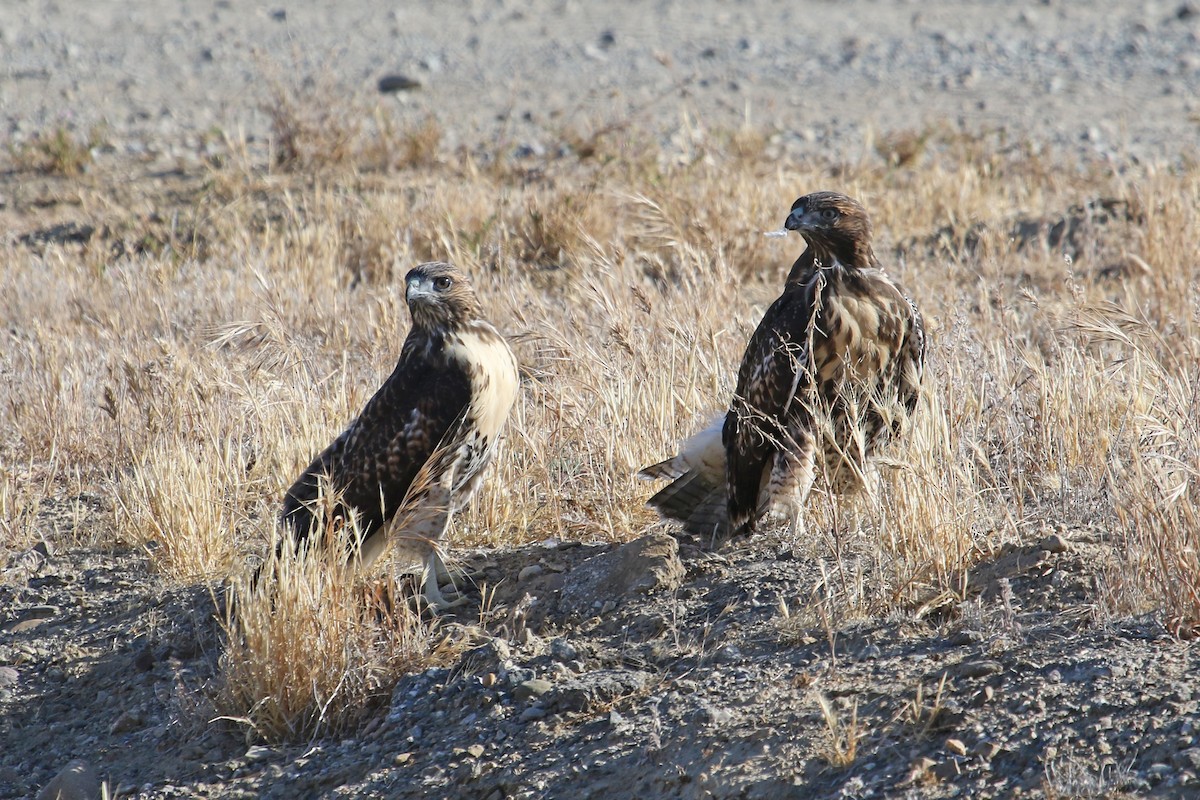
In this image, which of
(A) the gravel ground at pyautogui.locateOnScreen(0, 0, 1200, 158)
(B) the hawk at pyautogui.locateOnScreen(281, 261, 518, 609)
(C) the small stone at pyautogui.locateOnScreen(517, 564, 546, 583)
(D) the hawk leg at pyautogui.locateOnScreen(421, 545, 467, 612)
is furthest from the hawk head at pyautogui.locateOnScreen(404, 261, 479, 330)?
(A) the gravel ground at pyautogui.locateOnScreen(0, 0, 1200, 158)

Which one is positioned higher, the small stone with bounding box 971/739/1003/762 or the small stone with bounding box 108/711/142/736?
the small stone with bounding box 971/739/1003/762

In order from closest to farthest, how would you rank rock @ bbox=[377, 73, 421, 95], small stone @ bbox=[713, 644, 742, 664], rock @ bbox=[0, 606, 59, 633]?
small stone @ bbox=[713, 644, 742, 664] < rock @ bbox=[0, 606, 59, 633] < rock @ bbox=[377, 73, 421, 95]

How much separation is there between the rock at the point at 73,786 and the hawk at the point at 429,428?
3.41ft

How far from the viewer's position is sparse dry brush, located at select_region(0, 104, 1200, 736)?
4391 millimetres

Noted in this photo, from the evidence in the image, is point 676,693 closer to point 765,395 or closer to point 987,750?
point 987,750

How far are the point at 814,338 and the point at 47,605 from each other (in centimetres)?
315

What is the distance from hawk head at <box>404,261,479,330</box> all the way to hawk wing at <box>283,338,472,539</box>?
12cm

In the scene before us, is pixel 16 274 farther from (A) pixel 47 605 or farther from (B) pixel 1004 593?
(B) pixel 1004 593

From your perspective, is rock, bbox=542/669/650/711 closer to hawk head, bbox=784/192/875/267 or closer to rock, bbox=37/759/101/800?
rock, bbox=37/759/101/800

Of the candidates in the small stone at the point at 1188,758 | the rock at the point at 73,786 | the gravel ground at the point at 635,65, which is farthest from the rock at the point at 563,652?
the gravel ground at the point at 635,65

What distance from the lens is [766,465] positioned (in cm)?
511

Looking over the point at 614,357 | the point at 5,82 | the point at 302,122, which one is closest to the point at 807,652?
the point at 614,357

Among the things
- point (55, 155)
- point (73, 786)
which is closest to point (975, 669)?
point (73, 786)

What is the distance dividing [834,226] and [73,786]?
122 inches
